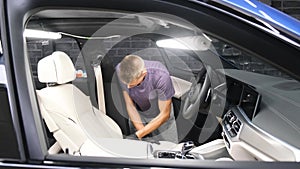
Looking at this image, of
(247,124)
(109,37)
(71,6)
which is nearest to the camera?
(71,6)

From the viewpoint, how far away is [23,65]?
39.1 inches

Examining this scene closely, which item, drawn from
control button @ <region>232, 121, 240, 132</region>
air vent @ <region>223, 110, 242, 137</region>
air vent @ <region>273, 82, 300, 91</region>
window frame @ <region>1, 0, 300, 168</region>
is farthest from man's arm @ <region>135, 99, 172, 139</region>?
window frame @ <region>1, 0, 300, 168</region>

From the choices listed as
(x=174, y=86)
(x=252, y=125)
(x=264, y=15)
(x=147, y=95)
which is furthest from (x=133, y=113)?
(x=264, y=15)

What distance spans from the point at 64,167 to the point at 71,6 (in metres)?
0.41

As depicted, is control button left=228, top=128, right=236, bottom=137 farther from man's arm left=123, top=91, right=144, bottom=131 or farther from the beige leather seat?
man's arm left=123, top=91, right=144, bottom=131

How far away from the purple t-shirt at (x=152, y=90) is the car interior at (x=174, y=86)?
106mm

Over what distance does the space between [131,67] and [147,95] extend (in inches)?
10.5

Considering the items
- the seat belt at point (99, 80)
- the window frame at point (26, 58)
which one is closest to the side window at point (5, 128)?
the window frame at point (26, 58)

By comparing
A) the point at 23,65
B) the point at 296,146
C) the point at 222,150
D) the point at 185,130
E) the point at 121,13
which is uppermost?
the point at 121,13

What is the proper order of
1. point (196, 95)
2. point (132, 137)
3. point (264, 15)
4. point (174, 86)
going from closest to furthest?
point (264, 15), point (132, 137), point (196, 95), point (174, 86)

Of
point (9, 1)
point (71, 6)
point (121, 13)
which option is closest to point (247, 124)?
point (121, 13)

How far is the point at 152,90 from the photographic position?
2367mm

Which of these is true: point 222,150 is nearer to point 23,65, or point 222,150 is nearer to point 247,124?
point 247,124

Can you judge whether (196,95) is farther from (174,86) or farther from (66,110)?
(66,110)
